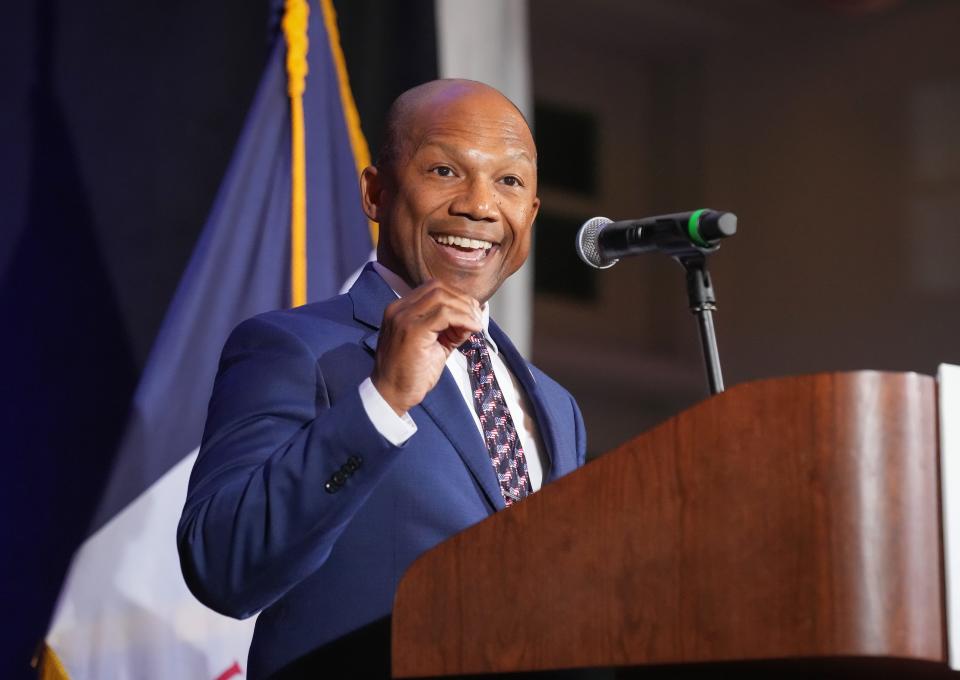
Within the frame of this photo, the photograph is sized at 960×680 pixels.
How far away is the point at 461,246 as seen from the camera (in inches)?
74.4

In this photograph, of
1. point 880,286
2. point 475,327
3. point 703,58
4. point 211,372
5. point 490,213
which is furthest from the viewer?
point 703,58

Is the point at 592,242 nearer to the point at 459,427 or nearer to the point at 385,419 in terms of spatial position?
the point at 459,427

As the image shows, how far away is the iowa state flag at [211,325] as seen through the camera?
270 centimetres

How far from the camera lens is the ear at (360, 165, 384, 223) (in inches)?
77.9

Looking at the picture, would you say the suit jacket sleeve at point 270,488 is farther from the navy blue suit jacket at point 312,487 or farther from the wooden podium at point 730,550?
the wooden podium at point 730,550

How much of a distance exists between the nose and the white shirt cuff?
1.39 ft

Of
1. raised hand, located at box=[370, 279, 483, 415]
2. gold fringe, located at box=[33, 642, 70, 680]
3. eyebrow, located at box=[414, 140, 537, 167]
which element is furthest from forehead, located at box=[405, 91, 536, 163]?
gold fringe, located at box=[33, 642, 70, 680]

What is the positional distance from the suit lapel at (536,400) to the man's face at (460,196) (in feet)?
0.32

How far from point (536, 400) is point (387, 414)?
1.45ft

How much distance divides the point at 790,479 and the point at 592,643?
0.72ft

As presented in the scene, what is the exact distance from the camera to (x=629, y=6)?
7758 millimetres

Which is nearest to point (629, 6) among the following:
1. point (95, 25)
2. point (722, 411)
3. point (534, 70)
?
point (534, 70)

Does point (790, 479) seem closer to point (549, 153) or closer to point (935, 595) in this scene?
point (935, 595)

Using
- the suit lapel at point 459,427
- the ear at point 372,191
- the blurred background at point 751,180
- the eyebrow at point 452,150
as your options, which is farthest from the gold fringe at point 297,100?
the blurred background at point 751,180
